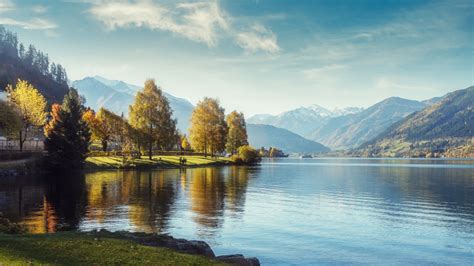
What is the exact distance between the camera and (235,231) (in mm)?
37188

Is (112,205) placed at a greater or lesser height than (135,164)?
lesser

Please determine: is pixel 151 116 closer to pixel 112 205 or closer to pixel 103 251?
pixel 112 205

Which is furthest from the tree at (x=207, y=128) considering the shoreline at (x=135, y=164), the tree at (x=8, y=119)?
the tree at (x=8, y=119)

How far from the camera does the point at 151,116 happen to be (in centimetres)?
13775

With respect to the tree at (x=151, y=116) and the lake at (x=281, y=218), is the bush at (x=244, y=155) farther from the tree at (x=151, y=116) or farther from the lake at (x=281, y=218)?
the lake at (x=281, y=218)

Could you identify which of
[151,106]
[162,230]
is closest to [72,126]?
[151,106]

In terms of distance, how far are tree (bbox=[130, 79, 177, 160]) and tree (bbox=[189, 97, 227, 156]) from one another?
26111 mm

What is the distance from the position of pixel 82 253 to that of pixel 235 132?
17080 cm

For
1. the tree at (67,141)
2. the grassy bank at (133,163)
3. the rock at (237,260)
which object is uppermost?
the tree at (67,141)

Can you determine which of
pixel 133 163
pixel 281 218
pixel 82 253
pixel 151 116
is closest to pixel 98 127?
pixel 151 116

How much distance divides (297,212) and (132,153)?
114 m

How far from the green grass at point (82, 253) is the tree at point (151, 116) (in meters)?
114

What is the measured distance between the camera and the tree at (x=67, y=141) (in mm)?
106375

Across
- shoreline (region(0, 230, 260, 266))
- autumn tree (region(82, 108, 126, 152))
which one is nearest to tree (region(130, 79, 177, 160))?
autumn tree (region(82, 108, 126, 152))
